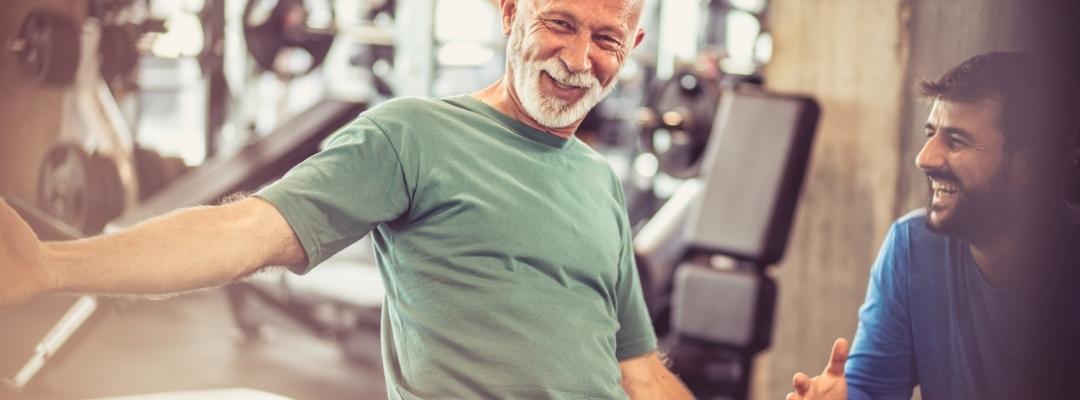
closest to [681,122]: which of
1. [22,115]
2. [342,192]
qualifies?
[22,115]

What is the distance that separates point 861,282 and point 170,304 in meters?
3.55

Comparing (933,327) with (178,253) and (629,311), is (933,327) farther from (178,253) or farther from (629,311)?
(178,253)

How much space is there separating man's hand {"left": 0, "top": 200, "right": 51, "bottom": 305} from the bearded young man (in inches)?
34.1

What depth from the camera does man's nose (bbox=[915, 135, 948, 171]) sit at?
1.33 m

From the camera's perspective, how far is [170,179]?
4586 millimetres

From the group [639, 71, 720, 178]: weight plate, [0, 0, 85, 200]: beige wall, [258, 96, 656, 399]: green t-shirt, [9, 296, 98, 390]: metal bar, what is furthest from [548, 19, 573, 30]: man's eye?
[639, 71, 720, 178]: weight plate

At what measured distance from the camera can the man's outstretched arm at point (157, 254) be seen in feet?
2.93

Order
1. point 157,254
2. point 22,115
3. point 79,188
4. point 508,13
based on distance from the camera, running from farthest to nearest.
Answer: point 79,188 < point 22,115 < point 508,13 < point 157,254

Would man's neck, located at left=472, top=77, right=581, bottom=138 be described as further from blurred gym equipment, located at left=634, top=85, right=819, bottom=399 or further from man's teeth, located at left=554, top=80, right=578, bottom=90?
blurred gym equipment, located at left=634, top=85, right=819, bottom=399

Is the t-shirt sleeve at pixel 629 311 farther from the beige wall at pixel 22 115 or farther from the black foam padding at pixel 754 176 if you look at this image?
the black foam padding at pixel 754 176

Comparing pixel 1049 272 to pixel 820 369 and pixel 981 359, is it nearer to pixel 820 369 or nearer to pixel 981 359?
pixel 981 359

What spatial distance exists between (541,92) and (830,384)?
1.66 feet

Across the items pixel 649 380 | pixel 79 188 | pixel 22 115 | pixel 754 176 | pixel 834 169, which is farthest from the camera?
pixel 79 188

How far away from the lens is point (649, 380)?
1.53 m
